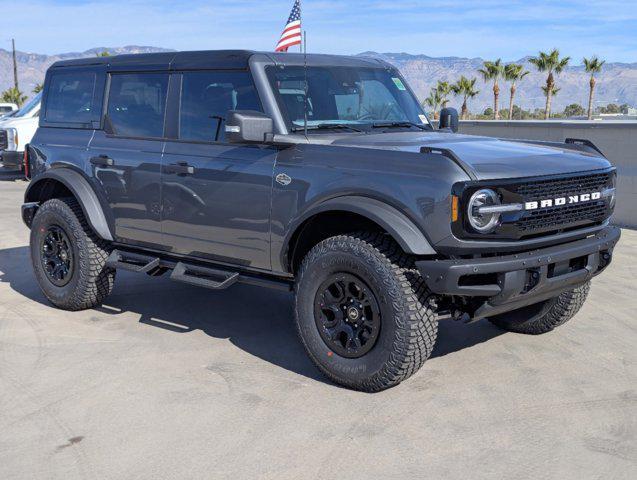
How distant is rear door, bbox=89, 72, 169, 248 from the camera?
5820mm

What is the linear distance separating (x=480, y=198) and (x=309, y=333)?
1.37 metres

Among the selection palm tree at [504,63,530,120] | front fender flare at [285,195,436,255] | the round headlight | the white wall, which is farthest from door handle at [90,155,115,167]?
palm tree at [504,63,530,120]

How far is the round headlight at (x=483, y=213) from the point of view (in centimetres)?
427

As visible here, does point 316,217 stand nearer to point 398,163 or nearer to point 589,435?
point 398,163

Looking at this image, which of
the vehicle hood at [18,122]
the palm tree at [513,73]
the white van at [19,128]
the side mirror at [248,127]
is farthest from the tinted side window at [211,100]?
the palm tree at [513,73]

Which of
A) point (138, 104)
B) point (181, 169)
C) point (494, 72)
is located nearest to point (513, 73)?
point (494, 72)

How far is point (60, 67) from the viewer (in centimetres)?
695

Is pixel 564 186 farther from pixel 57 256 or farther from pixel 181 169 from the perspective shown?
pixel 57 256

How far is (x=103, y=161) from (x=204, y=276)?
1.30 m

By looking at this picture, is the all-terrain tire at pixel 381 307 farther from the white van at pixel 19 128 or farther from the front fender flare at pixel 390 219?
the white van at pixel 19 128

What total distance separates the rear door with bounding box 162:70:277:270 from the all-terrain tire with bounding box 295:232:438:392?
50 cm

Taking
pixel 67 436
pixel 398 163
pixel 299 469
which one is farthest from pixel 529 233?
pixel 67 436

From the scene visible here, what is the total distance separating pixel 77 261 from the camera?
253 inches

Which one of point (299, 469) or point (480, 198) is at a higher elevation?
point (480, 198)
